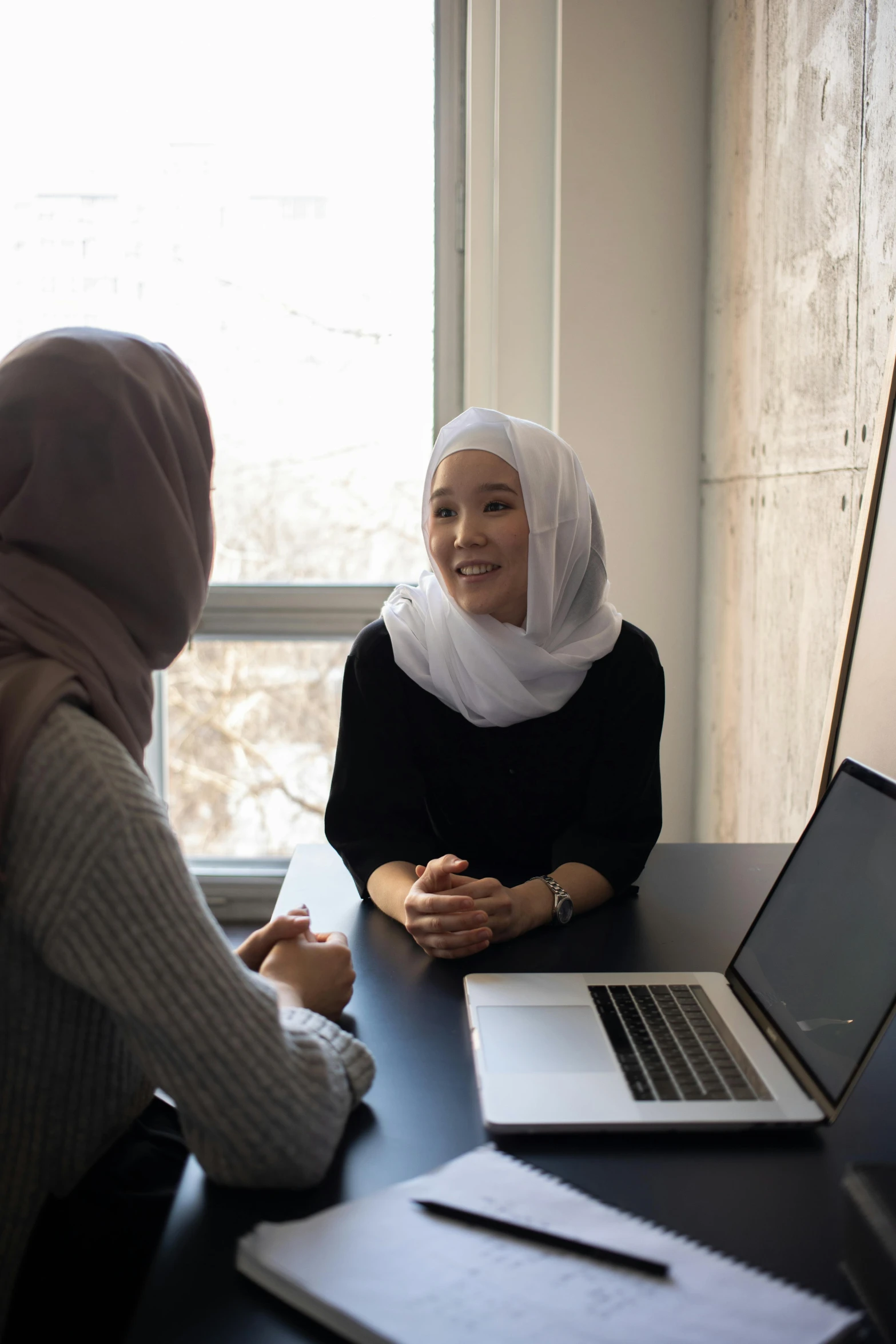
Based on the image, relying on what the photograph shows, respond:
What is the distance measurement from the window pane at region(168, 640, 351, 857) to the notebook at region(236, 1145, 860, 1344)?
2.54 meters

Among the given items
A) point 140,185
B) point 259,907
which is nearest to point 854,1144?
point 259,907

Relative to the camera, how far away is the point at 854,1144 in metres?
0.82

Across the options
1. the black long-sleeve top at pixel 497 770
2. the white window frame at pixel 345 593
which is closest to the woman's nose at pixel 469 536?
the black long-sleeve top at pixel 497 770

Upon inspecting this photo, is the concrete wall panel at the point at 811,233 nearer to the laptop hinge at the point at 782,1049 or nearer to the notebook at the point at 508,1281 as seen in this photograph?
the laptop hinge at the point at 782,1049

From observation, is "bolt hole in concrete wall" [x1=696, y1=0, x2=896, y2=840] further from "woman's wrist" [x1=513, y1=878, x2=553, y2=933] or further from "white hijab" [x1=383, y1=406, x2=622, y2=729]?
"woman's wrist" [x1=513, y1=878, x2=553, y2=933]

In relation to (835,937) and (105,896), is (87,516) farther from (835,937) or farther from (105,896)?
(835,937)

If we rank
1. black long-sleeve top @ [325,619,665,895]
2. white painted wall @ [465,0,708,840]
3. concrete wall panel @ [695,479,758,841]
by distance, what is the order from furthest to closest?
1. white painted wall @ [465,0,708,840]
2. concrete wall panel @ [695,479,758,841]
3. black long-sleeve top @ [325,619,665,895]

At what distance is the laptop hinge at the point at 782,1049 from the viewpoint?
82 centimetres

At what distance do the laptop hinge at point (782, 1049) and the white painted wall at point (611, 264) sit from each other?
1.89 metres

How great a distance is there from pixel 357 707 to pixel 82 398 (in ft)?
2.47

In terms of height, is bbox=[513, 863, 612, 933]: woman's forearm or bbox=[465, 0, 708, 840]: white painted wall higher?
bbox=[465, 0, 708, 840]: white painted wall

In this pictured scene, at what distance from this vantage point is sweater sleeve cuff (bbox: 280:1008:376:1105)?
852 millimetres

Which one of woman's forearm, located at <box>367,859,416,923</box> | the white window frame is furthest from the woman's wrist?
the white window frame

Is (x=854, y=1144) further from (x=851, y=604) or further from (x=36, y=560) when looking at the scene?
(x=851, y=604)
